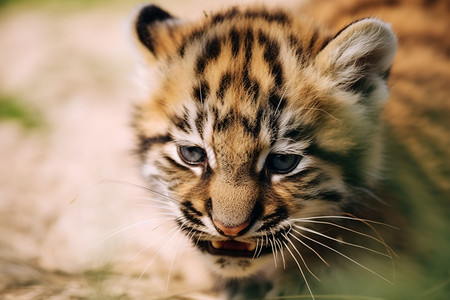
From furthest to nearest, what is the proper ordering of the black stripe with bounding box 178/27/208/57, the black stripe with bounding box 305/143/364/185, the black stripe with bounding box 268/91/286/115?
the black stripe with bounding box 178/27/208/57, the black stripe with bounding box 305/143/364/185, the black stripe with bounding box 268/91/286/115

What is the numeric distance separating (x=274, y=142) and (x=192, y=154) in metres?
0.43

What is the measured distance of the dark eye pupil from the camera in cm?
242

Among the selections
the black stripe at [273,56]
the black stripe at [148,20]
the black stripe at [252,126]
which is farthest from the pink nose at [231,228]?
the black stripe at [148,20]

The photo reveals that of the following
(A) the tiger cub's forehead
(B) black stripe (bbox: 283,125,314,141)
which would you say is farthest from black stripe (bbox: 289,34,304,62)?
(B) black stripe (bbox: 283,125,314,141)

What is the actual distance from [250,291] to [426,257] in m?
1.01

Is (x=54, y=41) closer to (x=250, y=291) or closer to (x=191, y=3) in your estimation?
(x=191, y=3)

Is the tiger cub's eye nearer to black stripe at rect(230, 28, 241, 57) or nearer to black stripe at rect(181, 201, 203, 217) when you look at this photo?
black stripe at rect(181, 201, 203, 217)

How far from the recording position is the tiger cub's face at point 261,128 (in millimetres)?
2328

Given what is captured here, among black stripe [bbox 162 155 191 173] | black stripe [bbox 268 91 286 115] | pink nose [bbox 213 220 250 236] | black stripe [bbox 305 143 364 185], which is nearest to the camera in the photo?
pink nose [bbox 213 220 250 236]

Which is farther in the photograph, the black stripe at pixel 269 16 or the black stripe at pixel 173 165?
the black stripe at pixel 269 16

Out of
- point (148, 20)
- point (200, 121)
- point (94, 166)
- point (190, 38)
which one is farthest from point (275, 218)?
point (94, 166)

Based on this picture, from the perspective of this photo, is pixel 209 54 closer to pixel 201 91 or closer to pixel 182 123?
pixel 201 91

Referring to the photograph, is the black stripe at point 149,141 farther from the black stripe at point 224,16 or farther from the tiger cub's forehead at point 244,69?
the black stripe at point 224,16

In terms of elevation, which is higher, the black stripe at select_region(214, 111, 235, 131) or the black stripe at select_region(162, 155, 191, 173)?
the black stripe at select_region(214, 111, 235, 131)
